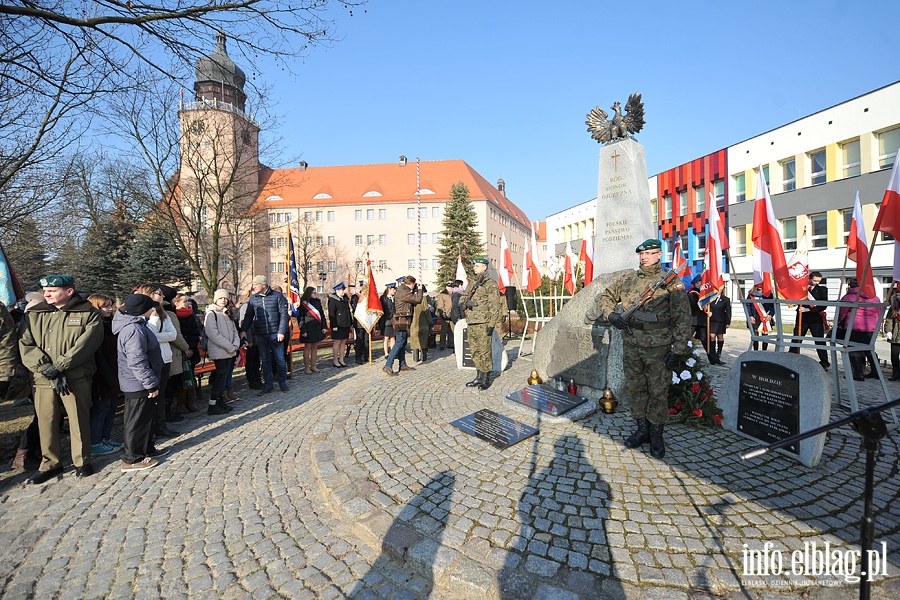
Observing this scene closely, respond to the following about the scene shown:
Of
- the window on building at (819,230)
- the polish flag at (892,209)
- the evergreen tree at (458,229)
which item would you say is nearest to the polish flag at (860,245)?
the polish flag at (892,209)

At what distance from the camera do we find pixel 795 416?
369 centimetres

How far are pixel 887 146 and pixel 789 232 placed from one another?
5333mm

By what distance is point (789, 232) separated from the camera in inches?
861

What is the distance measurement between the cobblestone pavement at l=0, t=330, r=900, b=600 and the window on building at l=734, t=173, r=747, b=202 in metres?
25.5

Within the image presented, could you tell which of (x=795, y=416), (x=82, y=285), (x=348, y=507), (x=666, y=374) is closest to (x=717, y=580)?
(x=666, y=374)

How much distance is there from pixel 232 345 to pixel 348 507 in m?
4.36

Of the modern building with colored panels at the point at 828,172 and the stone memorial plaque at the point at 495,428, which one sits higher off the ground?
the modern building with colored panels at the point at 828,172

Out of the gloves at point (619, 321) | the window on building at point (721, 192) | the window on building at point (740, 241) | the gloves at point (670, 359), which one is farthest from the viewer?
the window on building at point (721, 192)

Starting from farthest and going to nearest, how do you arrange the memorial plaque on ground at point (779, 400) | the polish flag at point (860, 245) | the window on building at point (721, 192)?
the window on building at point (721, 192) → the polish flag at point (860, 245) → the memorial plaque on ground at point (779, 400)

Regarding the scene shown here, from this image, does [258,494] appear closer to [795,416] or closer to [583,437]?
[583,437]

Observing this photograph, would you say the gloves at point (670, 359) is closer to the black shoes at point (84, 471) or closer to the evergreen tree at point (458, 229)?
the black shoes at point (84, 471)

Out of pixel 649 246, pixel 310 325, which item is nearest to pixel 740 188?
pixel 649 246

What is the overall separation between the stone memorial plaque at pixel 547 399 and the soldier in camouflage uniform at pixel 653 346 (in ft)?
3.19

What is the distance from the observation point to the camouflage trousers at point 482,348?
21.7 ft
